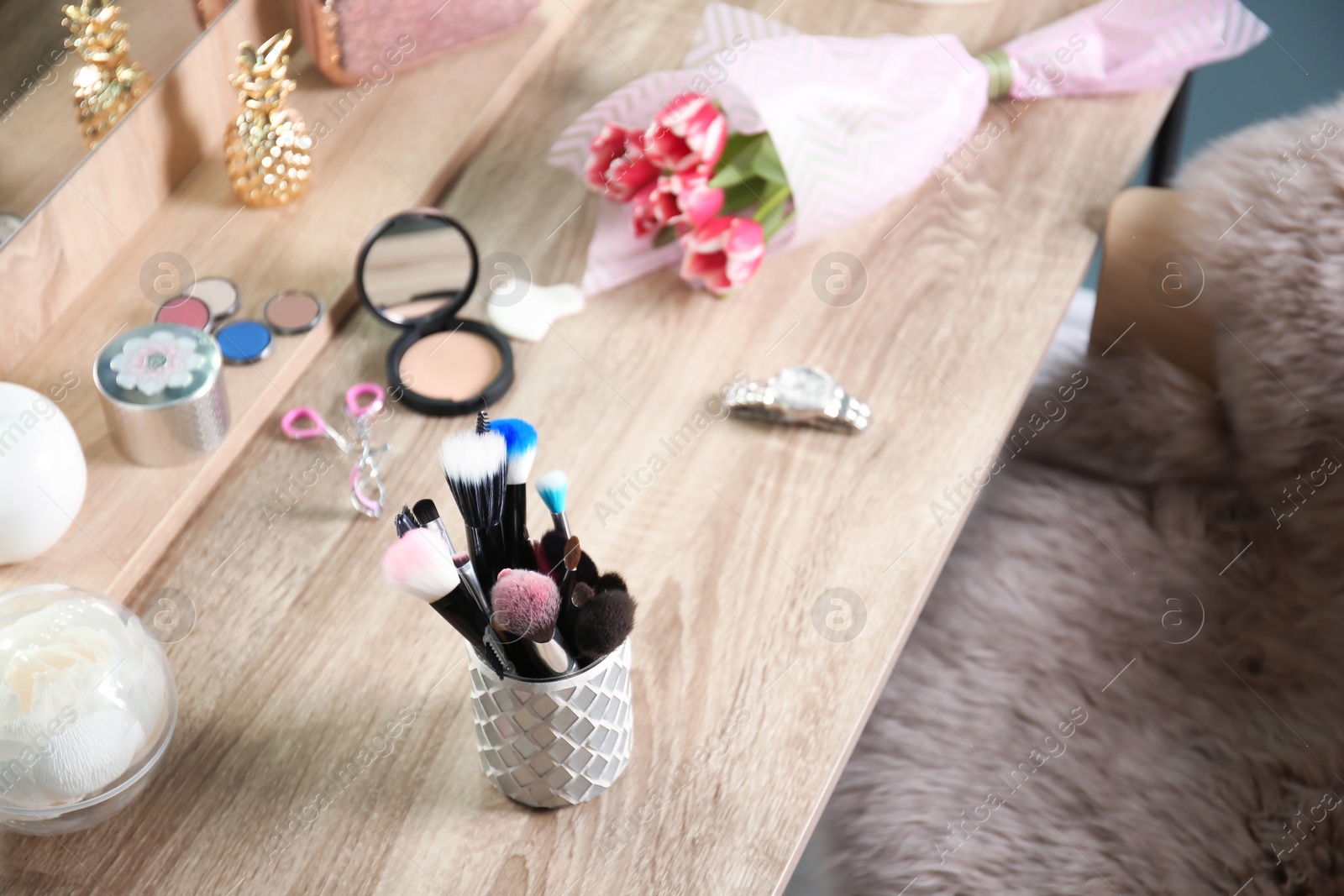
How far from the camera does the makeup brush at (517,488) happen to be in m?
0.59

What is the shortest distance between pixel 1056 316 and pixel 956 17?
0.44 m

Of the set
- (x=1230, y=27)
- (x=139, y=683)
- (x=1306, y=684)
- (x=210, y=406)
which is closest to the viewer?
(x=139, y=683)

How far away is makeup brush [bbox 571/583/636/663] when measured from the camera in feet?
1.86

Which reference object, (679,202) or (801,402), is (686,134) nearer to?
(679,202)

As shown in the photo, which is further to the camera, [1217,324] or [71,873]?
[1217,324]

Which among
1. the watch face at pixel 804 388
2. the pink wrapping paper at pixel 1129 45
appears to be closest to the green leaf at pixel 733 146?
the watch face at pixel 804 388

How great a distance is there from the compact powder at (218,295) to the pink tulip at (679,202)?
34cm

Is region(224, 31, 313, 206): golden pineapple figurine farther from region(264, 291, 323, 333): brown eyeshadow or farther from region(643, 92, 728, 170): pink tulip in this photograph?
region(643, 92, 728, 170): pink tulip

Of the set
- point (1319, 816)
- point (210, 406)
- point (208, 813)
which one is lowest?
point (1319, 816)

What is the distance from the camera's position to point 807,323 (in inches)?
38.3

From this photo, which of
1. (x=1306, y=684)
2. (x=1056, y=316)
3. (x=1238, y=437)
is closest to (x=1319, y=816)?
(x=1306, y=684)

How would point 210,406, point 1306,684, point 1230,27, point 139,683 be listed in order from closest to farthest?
point 139,683 < point 210,406 < point 1306,684 < point 1230,27

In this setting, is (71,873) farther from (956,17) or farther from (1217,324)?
(956,17)

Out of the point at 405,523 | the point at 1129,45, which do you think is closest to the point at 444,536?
the point at 405,523
